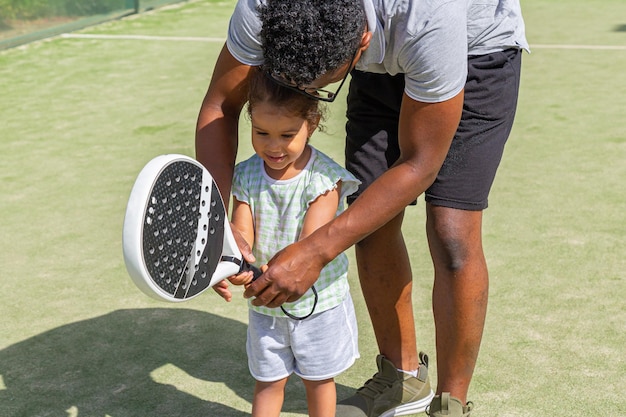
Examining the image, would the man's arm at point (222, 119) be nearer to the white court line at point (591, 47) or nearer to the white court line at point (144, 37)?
the white court line at point (591, 47)

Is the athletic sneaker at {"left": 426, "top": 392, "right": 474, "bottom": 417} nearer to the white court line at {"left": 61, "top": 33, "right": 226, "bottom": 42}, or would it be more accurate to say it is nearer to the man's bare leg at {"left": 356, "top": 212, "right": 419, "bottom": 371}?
the man's bare leg at {"left": 356, "top": 212, "right": 419, "bottom": 371}

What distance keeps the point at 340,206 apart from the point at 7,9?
298 inches

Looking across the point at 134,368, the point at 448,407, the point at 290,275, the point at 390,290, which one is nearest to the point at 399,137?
the point at 290,275

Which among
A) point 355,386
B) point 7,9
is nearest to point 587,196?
point 355,386

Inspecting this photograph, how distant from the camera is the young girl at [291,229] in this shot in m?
2.66

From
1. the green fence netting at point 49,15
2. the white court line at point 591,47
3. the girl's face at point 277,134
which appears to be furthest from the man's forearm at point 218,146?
the green fence netting at point 49,15

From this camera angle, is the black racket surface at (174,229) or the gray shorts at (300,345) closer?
the black racket surface at (174,229)

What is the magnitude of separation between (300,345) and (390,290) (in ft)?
1.81

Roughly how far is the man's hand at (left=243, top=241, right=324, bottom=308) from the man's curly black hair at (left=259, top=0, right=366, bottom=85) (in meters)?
0.45

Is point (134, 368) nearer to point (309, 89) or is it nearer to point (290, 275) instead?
point (290, 275)

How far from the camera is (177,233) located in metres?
2.42

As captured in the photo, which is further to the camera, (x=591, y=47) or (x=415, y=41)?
(x=591, y=47)

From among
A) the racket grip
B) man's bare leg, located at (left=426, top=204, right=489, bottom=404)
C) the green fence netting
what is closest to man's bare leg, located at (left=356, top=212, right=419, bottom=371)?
man's bare leg, located at (left=426, top=204, right=489, bottom=404)

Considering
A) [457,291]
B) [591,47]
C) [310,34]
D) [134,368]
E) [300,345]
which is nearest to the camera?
[310,34]
